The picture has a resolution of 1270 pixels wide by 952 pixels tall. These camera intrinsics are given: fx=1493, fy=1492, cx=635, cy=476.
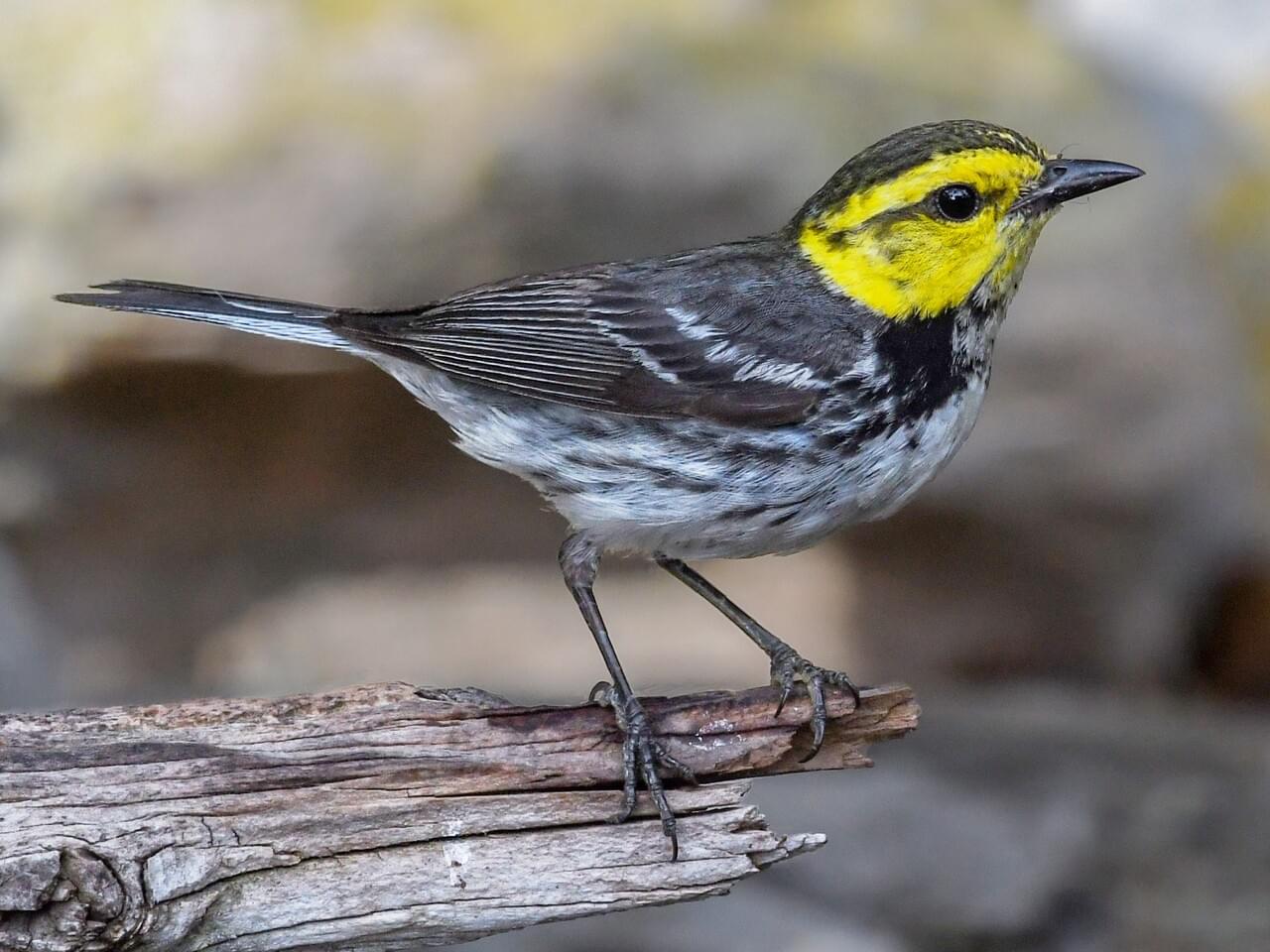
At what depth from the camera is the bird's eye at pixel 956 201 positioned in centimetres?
444

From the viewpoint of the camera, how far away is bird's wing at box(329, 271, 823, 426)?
4406 millimetres

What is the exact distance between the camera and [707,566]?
7.97 m

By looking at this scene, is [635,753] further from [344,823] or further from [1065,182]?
[1065,182]

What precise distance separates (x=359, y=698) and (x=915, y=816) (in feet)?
12.6

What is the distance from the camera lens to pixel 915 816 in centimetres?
705

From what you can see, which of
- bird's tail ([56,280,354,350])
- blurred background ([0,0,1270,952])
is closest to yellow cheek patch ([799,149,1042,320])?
bird's tail ([56,280,354,350])

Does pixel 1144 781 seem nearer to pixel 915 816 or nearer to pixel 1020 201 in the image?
pixel 915 816

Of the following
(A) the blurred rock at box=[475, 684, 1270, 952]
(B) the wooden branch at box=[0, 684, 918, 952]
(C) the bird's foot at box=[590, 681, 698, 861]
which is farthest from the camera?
(A) the blurred rock at box=[475, 684, 1270, 952]

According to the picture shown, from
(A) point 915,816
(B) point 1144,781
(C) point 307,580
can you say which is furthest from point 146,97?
(B) point 1144,781

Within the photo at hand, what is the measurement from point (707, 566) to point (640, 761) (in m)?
3.95

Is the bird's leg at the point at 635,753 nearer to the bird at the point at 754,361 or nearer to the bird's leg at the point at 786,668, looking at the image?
the bird at the point at 754,361

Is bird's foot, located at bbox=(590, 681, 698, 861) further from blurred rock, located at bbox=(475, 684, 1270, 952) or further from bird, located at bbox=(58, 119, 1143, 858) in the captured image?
blurred rock, located at bbox=(475, 684, 1270, 952)

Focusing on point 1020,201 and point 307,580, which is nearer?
point 1020,201

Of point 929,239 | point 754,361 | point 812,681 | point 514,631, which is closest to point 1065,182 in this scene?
point 929,239
